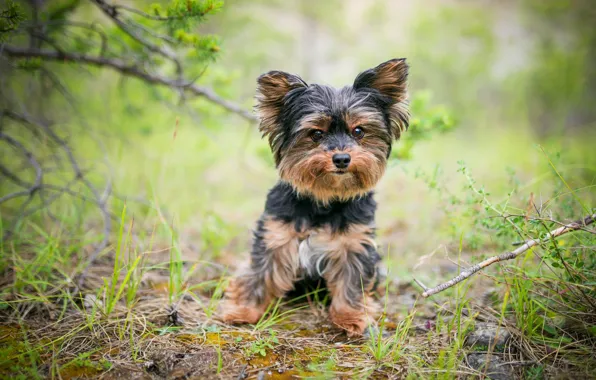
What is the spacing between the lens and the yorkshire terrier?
9.82 feet

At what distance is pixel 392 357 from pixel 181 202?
4545 millimetres

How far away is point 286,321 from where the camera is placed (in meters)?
3.20

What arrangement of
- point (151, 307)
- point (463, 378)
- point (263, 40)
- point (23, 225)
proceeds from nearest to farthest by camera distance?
point (463, 378), point (151, 307), point (23, 225), point (263, 40)

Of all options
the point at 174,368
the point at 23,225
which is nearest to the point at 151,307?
the point at 174,368

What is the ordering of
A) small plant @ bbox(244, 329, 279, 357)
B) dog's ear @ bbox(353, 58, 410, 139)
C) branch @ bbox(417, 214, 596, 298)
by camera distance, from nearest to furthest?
1. branch @ bbox(417, 214, 596, 298)
2. small plant @ bbox(244, 329, 279, 357)
3. dog's ear @ bbox(353, 58, 410, 139)

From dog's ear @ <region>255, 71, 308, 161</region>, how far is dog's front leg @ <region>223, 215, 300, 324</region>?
677mm

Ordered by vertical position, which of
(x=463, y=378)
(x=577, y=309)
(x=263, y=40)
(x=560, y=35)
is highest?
(x=560, y=35)

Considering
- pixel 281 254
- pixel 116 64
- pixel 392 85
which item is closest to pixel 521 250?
pixel 392 85

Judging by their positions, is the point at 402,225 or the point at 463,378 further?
the point at 402,225

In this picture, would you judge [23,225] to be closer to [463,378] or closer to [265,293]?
[265,293]

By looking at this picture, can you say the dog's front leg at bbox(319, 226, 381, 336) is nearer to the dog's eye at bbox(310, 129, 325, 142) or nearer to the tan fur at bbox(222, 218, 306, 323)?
the tan fur at bbox(222, 218, 306, 323)

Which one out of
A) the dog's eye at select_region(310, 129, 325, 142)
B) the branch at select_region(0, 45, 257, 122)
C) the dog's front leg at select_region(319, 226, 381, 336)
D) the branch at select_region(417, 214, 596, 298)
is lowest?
the dog's front leg at select_region(319, 226, 381, 336)

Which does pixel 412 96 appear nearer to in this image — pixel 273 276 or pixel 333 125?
pixel 333 125

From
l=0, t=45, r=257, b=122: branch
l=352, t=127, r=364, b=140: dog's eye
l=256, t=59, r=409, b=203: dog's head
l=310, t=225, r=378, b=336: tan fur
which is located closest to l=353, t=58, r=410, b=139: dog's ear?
l=256, t=59, r=409, b=203: dog's head
